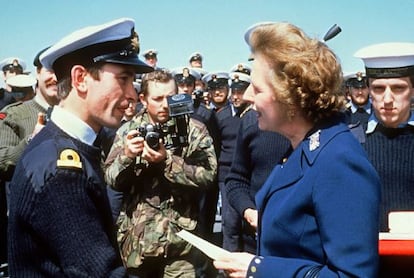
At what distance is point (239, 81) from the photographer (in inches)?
324

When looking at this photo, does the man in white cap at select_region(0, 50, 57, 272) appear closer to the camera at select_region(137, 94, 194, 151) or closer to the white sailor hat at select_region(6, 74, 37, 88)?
the camera at select_region(137, 94, 194, 151)

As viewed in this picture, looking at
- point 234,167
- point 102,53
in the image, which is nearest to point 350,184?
point 102,53

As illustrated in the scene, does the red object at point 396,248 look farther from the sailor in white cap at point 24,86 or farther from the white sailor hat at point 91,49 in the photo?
the sailor in white cap at point 24,86

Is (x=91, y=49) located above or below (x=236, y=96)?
above

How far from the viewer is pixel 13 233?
197 cm

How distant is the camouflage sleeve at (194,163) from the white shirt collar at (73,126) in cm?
162

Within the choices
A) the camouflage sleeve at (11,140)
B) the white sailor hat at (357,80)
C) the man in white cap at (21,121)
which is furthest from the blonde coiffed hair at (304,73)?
the white sailor hat at (357,80)

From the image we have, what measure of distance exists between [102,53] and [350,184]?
3.44 feet

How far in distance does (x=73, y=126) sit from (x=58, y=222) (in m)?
0.42

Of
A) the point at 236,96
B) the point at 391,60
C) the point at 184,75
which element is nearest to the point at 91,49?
the point at 391,60

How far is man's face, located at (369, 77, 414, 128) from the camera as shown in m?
3.15

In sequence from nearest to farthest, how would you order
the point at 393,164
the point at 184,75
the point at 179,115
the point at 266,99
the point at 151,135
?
the point at 266,99 → the point at 393,164 → the point at 151,135 → the point at 179,115 → the point at 184,75

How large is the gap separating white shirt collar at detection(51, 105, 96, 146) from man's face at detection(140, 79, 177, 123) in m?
1.94

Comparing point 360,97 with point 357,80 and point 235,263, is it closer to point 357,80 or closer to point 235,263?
point 357,80
